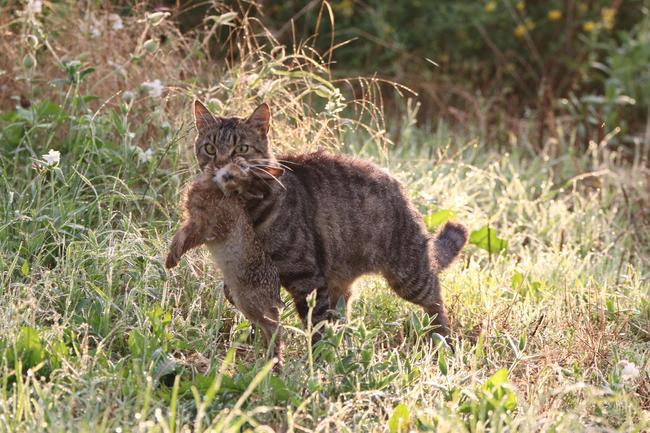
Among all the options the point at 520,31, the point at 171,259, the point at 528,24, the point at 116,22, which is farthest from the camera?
the point at 528,24

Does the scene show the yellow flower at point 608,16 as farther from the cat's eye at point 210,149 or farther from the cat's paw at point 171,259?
the cat's paw at point 171,259

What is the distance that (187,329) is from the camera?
3869 millimetres

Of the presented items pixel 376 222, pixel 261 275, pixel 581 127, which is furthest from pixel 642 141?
pixel 261 275

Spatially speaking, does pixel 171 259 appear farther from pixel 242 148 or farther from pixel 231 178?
pixel 242 148

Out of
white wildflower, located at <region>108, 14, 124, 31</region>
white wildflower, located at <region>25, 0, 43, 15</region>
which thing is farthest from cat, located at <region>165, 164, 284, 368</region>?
white wildflower, located at <region>108, 14, 124, 31</region>

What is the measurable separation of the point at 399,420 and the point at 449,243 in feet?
5.22

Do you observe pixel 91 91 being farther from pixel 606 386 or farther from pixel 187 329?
pixel 606 386

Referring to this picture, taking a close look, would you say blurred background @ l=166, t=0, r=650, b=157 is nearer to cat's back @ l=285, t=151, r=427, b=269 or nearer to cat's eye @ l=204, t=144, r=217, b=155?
cat's back @ l=285, t=151, r=427, b=269

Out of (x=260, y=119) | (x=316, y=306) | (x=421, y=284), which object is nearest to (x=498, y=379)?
(x=316, y=306)

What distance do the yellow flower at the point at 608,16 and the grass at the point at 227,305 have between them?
300 cm

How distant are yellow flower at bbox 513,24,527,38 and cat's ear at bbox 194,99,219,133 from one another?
5.01 meters

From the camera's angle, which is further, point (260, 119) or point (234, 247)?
point (260, 119)

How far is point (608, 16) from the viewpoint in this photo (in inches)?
353

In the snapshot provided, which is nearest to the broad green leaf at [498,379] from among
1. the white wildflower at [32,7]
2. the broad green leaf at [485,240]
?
the broad green leaf at [485,240]
